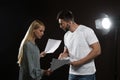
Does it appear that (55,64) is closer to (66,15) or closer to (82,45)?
(82,45)

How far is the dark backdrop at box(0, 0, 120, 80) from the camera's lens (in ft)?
11.0

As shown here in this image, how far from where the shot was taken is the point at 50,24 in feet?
11.2

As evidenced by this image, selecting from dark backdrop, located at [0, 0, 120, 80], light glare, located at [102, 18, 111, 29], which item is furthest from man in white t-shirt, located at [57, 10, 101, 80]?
dark backdrop, located at [0, 0, 120, 80]

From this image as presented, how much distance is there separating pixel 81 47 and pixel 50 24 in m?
1.17

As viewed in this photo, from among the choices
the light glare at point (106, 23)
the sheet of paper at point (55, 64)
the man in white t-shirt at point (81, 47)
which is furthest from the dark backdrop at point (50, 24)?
the sheet of paper at point (55, 64)

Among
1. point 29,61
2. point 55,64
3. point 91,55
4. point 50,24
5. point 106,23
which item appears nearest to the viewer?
point 29,61

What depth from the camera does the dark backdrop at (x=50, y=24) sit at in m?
3.35

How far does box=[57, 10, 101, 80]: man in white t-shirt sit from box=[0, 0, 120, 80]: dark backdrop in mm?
1030

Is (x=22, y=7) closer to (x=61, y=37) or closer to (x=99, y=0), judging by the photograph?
(x=61, y=37)

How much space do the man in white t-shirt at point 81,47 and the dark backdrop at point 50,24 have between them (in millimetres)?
1030

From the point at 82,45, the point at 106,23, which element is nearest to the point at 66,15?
the point at 82,45

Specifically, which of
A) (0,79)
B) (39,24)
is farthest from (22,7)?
(39,24)

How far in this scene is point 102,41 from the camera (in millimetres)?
3395

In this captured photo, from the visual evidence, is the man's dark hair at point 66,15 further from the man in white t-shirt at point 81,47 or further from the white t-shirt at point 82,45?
the white t-shirt at point 82,45
